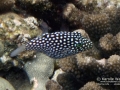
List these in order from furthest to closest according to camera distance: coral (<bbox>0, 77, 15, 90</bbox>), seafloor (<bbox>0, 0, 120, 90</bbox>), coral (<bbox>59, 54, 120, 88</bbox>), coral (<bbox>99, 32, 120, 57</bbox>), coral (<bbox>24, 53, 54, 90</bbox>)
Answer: coral (<bbox>24, 53, 54, 90</bbox>) → coral (<bbox>0, 77, 15, 90</bbox>) → coral (<bbox>99, 32, 120, 57</bbox>) → seafloor (<bbox>0, 0, 120, 90</bbox>) → coral (<bbox>59, 54, 120, 88</bbox>)

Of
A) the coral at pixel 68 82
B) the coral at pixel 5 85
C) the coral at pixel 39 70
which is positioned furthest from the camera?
the coral at pixel 39 70

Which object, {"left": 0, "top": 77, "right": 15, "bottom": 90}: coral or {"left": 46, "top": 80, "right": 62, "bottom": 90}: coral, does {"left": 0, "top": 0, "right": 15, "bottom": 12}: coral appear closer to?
{"left": 0, "top": 77, "right": 15, "bottom": 90}: coral

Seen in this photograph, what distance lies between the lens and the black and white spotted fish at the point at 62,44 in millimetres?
2896

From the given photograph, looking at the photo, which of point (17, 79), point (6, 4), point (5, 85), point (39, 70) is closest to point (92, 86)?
point (39, 70)

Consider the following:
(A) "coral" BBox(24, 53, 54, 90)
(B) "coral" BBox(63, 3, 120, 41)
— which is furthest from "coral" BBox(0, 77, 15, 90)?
(B) "coral" BBox(63, 3, 120, 41)

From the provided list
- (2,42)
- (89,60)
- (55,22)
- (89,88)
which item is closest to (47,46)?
(89,60)

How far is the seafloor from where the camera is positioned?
2.97 metres

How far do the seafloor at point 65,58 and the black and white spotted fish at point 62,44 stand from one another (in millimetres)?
129

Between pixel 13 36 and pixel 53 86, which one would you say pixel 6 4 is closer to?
pixel 13 36

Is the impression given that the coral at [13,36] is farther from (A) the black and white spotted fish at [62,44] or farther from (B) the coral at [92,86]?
(B) the coral at [92,86]

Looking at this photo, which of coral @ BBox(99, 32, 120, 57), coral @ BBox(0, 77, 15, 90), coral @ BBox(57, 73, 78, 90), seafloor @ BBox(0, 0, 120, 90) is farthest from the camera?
coral @ BBox(0, 77, 15, 90)

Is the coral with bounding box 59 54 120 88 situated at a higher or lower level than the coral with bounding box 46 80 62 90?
higher

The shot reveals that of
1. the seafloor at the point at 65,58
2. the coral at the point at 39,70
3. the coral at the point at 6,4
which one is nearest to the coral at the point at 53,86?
the seafloor at the point at 65,58

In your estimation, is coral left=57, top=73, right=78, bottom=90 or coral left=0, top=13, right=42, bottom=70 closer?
coral left=57, top=73, right=78, bottom=90
